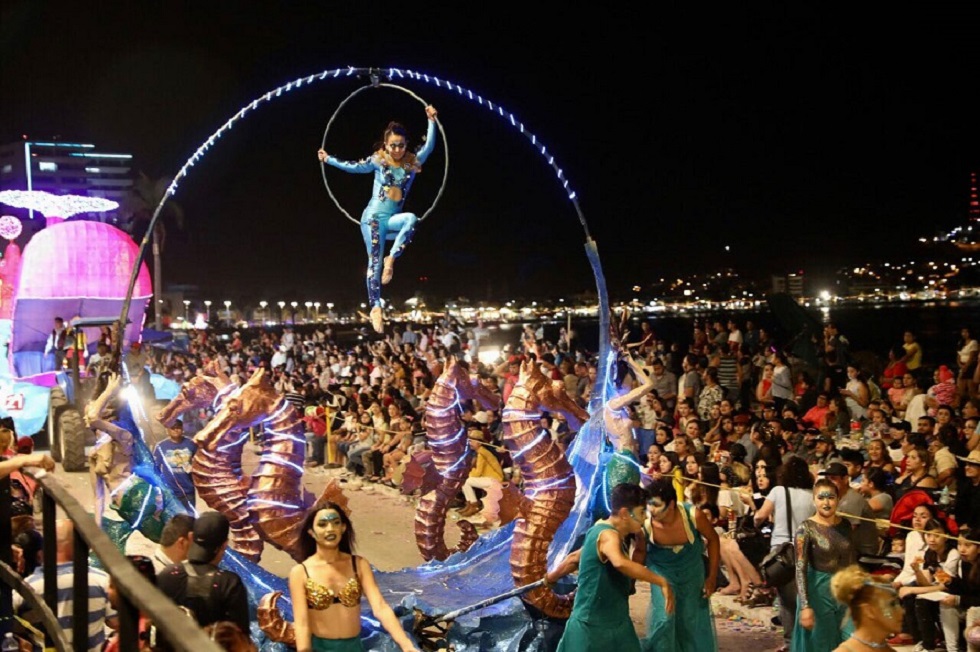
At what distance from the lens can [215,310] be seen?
4104 inches

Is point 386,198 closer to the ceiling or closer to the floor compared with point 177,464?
closer to the ceiling

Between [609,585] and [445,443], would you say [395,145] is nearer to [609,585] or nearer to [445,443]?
[445,443]

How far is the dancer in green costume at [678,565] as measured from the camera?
5.64 metres

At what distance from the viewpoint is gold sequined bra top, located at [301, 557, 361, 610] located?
418cm

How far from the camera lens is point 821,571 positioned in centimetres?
544

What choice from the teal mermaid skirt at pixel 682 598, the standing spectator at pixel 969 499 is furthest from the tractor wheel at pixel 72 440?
the standing spectator at pixel 969 499

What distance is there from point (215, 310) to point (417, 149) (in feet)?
330

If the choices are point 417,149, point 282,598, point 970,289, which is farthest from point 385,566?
point 970,289

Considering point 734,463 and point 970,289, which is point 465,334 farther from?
point 970,289

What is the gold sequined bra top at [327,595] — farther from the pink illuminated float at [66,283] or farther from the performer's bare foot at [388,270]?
the pink illuminated float at [66,283]

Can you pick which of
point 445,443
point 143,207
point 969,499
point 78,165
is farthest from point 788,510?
point 78,165

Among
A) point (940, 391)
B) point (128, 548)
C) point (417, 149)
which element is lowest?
point (128, 548)

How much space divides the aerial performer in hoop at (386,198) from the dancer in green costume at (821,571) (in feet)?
12.4

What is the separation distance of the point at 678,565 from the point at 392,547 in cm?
533
